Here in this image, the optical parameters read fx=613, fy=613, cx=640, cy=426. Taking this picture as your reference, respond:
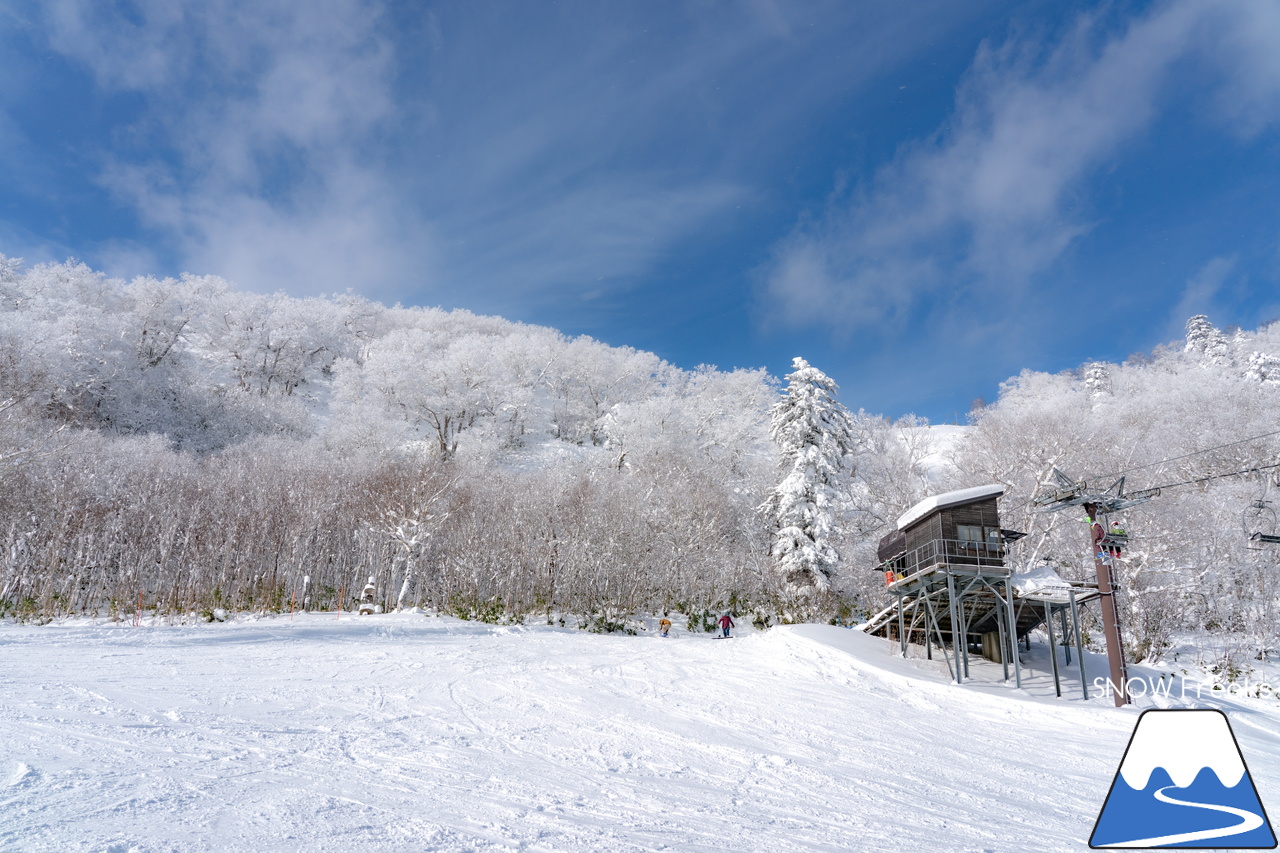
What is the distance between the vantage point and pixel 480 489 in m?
35.4

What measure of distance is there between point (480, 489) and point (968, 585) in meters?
25.3

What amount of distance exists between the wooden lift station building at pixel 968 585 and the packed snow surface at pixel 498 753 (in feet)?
11.6

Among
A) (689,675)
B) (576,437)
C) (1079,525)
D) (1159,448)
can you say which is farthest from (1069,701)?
(576,437)

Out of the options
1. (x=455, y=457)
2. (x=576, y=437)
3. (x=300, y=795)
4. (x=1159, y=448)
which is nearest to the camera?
(x=300, y=795)

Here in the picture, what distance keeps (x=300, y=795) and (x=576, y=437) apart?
57.7 m

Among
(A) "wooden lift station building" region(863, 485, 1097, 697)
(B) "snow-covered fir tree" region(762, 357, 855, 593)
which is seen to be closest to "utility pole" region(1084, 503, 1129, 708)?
(A) "wooden lift station building" region(863, 485, 1097, 697)

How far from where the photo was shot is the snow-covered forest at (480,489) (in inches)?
1030

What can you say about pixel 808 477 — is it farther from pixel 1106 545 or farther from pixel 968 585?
pixel 1106 545

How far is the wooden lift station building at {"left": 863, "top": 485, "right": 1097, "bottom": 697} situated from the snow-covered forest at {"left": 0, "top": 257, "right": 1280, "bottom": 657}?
4388 mm

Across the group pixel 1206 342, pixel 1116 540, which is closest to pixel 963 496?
pixel 1116 540

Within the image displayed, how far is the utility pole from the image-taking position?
653 inches

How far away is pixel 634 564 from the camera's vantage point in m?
31.1

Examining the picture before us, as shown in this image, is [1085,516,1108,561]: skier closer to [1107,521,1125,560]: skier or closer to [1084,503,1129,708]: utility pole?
[1084,503,1129,708]: utility pole

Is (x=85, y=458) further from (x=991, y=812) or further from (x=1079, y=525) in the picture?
(x=1079, y=525)
